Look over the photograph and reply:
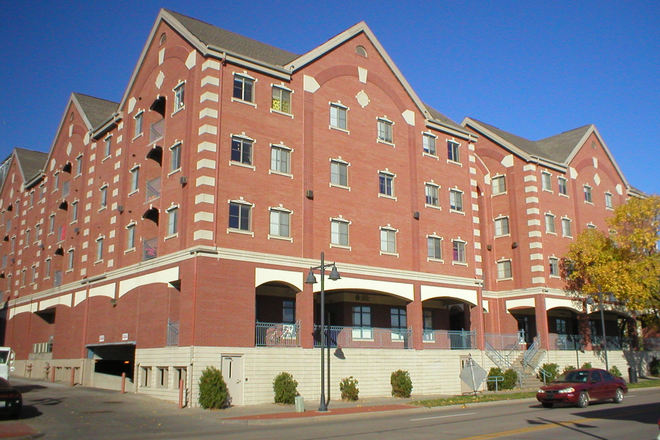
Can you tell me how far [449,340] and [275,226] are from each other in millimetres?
14124

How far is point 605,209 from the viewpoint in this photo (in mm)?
54812

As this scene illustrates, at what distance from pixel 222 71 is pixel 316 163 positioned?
284 inches

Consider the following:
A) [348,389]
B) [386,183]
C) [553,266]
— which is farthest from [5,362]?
[553,266]

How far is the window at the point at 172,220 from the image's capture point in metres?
32.0

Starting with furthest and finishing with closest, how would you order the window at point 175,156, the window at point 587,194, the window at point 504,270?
the window at point 587,194 → the window at point 504,270 → the window at point 175,156

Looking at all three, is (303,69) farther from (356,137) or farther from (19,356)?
(19,356)

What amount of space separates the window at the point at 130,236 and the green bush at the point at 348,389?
1481 centimetres

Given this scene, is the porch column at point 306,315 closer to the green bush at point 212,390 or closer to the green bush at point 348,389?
the green bush at point 348,389

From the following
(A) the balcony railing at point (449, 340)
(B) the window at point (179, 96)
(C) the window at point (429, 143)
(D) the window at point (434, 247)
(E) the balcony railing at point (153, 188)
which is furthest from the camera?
(C) the window at point (429, 143)

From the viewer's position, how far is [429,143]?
41.9 m

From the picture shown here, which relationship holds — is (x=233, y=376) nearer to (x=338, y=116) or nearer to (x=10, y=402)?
(x=10, y=402)

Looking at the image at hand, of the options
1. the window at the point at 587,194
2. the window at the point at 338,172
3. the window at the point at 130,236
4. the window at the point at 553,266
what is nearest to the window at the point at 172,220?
the window at the point at 130,236

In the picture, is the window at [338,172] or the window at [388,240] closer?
the window at [338,172]

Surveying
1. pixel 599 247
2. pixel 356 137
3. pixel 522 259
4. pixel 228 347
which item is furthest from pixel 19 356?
pixel 599 247
